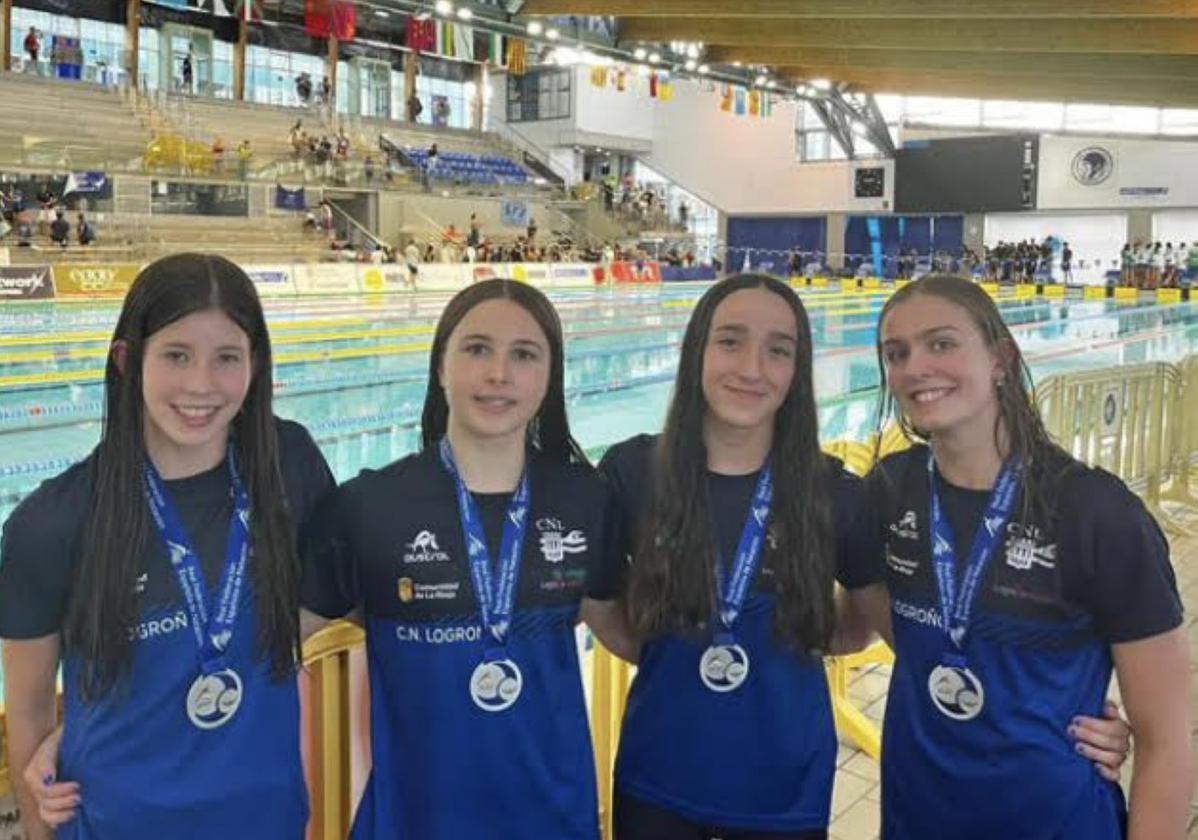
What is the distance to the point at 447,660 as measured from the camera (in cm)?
199

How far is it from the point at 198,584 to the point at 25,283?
17.8 m

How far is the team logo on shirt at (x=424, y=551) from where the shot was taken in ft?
6.56

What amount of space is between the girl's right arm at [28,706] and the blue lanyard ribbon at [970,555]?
1.58 meters

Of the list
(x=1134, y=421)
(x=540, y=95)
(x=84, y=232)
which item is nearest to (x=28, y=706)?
(x=1134, y=421)

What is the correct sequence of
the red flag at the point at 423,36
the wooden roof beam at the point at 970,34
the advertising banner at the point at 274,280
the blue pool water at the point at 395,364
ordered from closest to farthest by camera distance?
the blue pool water at the point at 395,364
the wooden roof beam at the point at 970,34
the red flag at the point at 423,36
the advertising banner at the point at 274,280

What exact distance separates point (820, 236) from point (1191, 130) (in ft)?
42.0

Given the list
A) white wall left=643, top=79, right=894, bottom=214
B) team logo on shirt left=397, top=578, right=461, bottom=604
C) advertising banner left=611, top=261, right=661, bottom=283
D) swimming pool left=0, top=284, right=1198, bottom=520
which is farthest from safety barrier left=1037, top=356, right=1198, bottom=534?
white wall left=643, top=79, right=894, bottom=214

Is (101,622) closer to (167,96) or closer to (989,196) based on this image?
(167,96)

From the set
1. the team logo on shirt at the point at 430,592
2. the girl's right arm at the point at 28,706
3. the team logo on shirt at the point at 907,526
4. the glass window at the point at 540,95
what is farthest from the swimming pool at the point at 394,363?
the glass window at the point at 540,95

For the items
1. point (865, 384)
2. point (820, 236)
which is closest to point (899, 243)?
point (820, 236)

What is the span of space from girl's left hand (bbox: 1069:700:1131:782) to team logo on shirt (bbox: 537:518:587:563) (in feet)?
3.19

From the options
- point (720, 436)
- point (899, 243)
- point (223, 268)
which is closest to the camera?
point (223, 268)

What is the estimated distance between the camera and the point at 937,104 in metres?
38.6

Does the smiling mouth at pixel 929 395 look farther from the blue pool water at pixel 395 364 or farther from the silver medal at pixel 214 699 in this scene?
the blue pool water at pixel 395 364
